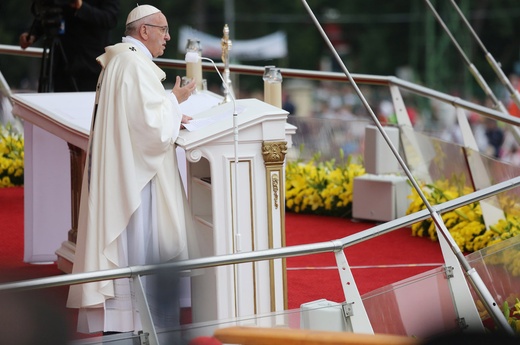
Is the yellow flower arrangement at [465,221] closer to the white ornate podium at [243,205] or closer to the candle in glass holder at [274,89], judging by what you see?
the candle in glass holder at [274,89]

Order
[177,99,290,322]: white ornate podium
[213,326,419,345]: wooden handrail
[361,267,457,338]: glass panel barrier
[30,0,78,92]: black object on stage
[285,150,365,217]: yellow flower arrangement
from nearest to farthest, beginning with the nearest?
1. [213,326,419,345]: wooden handrail
2. [361,267,457,338]: glass panel barrier
3. [177,99,290,322]: white ornate podium
4. [30,0,78,92]: black object on stage
5. [285,150,365,217]: yellow flower arrangement

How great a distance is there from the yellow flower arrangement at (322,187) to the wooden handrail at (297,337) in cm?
656

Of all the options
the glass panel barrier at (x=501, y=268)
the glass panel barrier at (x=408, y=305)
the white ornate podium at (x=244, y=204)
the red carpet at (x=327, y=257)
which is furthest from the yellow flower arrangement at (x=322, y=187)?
the glass panel barrier at (x=408, y=305)

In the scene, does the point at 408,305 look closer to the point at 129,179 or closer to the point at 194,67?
the point at 129,179

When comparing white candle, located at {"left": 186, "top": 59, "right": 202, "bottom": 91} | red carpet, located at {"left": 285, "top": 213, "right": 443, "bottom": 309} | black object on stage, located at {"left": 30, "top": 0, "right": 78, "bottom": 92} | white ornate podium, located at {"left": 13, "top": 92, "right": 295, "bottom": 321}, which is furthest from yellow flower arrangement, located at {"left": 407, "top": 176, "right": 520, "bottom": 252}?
black object on stage, located at {"left": 30, "top": 0, "right": 78, "bottom": 92}

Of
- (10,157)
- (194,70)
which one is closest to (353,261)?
(194,70)

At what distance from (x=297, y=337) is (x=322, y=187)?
7122 mm

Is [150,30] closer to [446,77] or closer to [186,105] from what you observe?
[186,105]

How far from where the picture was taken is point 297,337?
409 centimetres

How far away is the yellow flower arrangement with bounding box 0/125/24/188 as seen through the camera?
1184 cm

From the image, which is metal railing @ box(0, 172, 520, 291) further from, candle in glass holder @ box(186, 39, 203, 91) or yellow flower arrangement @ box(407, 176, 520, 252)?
yellow flower arrangement @ box(407, 176, 520, 252)

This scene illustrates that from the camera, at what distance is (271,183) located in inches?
251

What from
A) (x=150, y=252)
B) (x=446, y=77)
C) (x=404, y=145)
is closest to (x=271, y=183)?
(x=150, y=252)

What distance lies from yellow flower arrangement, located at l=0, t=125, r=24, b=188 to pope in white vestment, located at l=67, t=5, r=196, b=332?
5.51 meters
